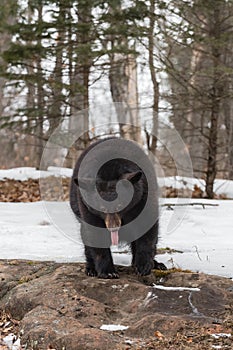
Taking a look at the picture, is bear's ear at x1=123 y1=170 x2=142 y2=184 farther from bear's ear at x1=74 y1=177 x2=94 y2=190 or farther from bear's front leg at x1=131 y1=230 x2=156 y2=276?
bear's front leg at x1=131 y1=230 x2=156 y2=276

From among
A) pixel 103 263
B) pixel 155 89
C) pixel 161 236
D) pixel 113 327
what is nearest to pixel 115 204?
pixel 103 263

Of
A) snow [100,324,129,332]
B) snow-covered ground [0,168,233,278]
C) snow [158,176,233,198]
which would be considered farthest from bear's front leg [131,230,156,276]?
snow [158,176,233,198]

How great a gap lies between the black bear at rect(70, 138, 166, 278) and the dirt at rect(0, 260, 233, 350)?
189 millimetres

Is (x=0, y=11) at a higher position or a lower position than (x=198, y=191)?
higher

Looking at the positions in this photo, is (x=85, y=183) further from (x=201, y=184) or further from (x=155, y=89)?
(x=155, y=89)

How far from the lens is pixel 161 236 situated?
616 centimetres

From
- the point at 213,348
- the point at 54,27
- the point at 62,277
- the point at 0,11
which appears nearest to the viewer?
the point at 213,348

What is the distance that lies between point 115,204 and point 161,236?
8.71 ft

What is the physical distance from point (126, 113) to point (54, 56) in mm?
2785

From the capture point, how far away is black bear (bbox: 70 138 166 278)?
367 cm

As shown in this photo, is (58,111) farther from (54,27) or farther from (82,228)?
(82,228)

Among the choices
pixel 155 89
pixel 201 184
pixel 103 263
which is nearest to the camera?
pixel 103 263

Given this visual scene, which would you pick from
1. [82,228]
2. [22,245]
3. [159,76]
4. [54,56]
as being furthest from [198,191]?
[82,228]

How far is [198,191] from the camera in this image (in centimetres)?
1073
